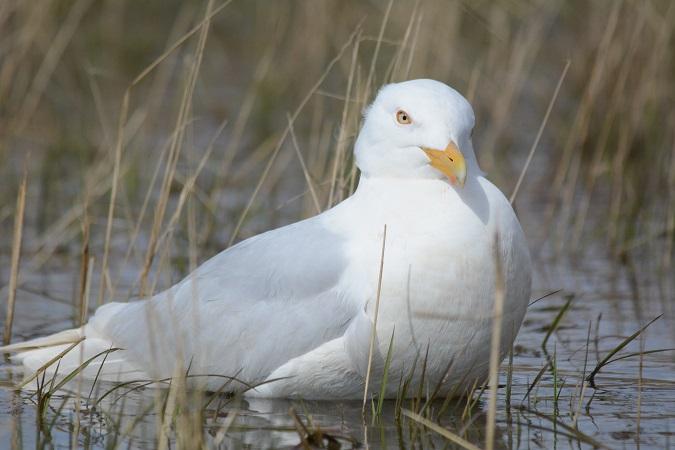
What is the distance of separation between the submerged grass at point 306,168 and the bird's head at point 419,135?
701 mm

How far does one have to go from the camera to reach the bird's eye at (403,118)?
17.5ft

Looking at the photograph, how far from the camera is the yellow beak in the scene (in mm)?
5039

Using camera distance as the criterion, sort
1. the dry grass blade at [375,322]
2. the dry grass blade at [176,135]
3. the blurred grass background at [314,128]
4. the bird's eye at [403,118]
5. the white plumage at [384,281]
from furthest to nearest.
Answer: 1. the blurred grass background at [314,128]
2. the dry grass blade at [176,135]
3. the bird's eye at [403,118]
4. the white plumage at [384,281]
5. the dry grass blade at [375,322]

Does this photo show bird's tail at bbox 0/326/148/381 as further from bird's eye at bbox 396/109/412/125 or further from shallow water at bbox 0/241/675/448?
bird's eye at bbox 396/109/412/125

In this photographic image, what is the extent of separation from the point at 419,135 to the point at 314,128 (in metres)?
2.88

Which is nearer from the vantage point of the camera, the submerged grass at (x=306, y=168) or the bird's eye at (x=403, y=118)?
the submerged grass at (x=306, y=168)

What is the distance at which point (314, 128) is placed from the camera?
8.10 meters

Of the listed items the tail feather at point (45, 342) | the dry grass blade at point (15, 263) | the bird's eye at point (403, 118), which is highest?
the bird's eye at point (403, 118)

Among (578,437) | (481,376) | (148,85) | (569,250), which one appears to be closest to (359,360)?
(481,376)

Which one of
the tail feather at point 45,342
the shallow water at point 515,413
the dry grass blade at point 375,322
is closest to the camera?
→ the shallow water at point 515,413

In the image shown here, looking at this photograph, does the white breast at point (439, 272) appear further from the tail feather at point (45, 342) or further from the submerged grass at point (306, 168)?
the tail feather at point (45, 342)

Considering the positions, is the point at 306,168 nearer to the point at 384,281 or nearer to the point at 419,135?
the point at 419,135

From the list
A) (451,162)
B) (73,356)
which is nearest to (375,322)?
(451,162)

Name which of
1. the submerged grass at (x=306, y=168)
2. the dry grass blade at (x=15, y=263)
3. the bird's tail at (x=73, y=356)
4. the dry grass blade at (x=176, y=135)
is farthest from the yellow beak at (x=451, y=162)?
the dry grass blade at (x=15, y=263)
